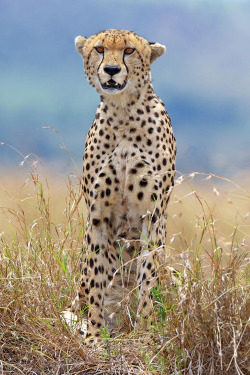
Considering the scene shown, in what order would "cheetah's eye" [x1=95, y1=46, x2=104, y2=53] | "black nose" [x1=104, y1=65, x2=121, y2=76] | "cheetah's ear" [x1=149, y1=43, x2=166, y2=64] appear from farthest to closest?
"cheetah's ear" [x1=149, y1=43, x2=166, y2=64] < "cheetah's eye" [x1=95, y1=46, x2=104, y2=53] < "black nose" [x1=104, y1=65, x2=121, y2=76]

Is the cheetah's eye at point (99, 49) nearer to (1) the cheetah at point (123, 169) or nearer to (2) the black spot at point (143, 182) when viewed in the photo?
(1) the cheetah at point (123, 169)

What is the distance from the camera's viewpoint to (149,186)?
10.4 ft

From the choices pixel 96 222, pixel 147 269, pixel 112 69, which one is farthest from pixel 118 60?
pixel 147 269

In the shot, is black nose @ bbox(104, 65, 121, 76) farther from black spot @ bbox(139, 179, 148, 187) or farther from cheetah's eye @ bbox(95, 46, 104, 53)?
black spot @ bbox(139, 179, 148, 187)

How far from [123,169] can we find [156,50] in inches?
25.1

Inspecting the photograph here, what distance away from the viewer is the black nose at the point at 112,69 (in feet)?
9.99

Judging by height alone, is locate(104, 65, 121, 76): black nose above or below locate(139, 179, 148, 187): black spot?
above

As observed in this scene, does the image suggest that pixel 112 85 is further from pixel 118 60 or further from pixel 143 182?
pixel 143 182

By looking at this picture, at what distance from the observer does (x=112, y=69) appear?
10.00 ft

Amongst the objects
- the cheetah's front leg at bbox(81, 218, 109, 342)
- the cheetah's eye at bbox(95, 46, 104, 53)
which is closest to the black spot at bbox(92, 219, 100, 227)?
the cheetah's front leg at bbox(81, 218, 109, 342)

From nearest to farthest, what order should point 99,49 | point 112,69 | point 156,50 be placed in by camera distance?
1. point 112,69
2. point 99,49
3. point 156,50

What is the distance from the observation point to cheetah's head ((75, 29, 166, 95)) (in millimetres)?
3068

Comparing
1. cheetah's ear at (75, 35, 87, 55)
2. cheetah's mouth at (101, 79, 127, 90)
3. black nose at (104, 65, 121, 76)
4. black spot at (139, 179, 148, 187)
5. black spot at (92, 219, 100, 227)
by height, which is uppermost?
cheetah's ear at (75, 35, 87, 55)

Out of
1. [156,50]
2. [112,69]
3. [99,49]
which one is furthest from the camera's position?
[156,50]
